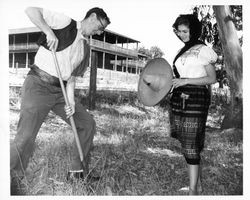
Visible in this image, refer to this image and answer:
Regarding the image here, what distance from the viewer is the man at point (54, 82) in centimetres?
255

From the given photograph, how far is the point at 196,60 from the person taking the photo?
7.77 feet

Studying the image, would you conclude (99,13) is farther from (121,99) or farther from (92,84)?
(121,99)

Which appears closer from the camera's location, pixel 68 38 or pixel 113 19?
pixel 68 38

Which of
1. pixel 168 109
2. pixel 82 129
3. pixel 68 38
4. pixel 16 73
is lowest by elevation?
pixel 82 129

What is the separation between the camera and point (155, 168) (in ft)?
9.36

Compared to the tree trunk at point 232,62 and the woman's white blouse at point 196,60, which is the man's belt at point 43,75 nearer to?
the woman's white blouse at point 196,60

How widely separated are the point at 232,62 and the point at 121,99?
1.17 m

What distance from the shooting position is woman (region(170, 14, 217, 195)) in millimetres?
2363

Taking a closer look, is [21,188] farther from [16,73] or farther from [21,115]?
[16,73]

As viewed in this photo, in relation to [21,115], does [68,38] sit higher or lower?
higher

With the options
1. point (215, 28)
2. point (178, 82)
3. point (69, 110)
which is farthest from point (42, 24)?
point (215, 28)

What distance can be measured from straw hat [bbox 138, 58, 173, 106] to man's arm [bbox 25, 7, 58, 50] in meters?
0.85

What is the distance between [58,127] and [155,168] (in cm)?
101
